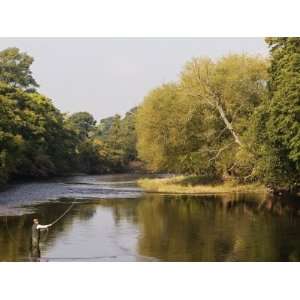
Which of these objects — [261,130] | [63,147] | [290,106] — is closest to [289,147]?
[290,106]

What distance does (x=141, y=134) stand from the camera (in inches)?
2062

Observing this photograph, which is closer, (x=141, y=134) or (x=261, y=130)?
(x=261, y=130)

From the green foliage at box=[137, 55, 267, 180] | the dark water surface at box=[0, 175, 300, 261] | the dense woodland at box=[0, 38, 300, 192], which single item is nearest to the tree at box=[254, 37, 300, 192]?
the dense woodland at box=[0, 38, 300, 192]

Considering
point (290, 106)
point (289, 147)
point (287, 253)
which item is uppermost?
point (290, 106)

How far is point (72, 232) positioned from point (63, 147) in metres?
52.3

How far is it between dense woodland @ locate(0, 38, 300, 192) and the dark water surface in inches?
136

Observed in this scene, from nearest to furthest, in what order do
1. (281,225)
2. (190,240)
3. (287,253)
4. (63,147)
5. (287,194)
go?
(287,253), (190,240), (281,225), (287,194), (63,147)

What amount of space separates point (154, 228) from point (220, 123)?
2377cm

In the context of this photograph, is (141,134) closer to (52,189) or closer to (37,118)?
(52,189)

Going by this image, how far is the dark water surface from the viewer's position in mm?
21859

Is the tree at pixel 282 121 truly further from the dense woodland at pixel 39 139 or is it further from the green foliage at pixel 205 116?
the dense woodland at pixel 39 139

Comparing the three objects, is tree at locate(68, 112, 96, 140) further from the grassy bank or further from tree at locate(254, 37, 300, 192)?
tree at locate(254, 37, 300, 192)

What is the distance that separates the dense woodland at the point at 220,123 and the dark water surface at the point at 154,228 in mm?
3458

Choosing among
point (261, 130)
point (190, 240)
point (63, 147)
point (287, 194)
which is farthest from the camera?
point (63, 147)
